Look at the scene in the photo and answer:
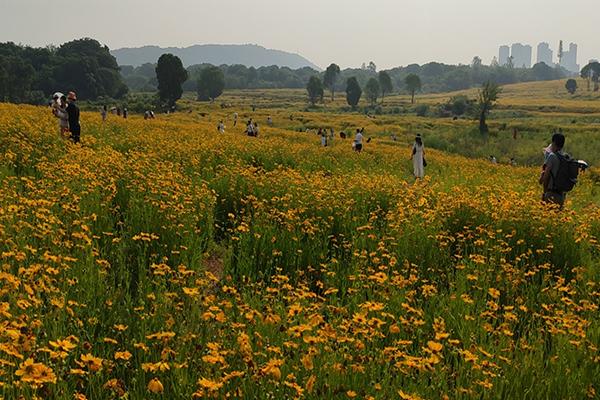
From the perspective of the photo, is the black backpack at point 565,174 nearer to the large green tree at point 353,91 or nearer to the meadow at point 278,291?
the meadow at point 278,291

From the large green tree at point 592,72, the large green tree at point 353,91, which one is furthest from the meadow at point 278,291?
the large green tree at point 592,72

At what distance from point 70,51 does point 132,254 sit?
130334 millimetres

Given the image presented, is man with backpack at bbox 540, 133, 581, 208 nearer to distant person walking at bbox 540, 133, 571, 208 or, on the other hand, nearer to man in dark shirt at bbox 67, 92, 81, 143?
distant person walking at bbox 540, 133, 571, 208

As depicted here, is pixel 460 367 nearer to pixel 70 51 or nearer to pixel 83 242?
pixel 83 242

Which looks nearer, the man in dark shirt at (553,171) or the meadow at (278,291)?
the meadow at (278,291)

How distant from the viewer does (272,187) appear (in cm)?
941

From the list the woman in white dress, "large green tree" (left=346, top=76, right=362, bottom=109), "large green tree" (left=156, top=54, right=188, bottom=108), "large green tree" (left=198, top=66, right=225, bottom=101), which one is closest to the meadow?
the woman in white dress

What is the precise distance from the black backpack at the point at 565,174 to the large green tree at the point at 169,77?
7785 cm

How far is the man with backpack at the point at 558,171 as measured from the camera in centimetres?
963

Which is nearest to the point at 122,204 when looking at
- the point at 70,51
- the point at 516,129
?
the point at 516,129

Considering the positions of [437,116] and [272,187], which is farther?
[437,116]

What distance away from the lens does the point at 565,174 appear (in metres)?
9.71

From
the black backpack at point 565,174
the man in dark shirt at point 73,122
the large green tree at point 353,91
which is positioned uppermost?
the large green tree at point 353,91

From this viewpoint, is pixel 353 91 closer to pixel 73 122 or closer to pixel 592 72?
pixel 592 72
